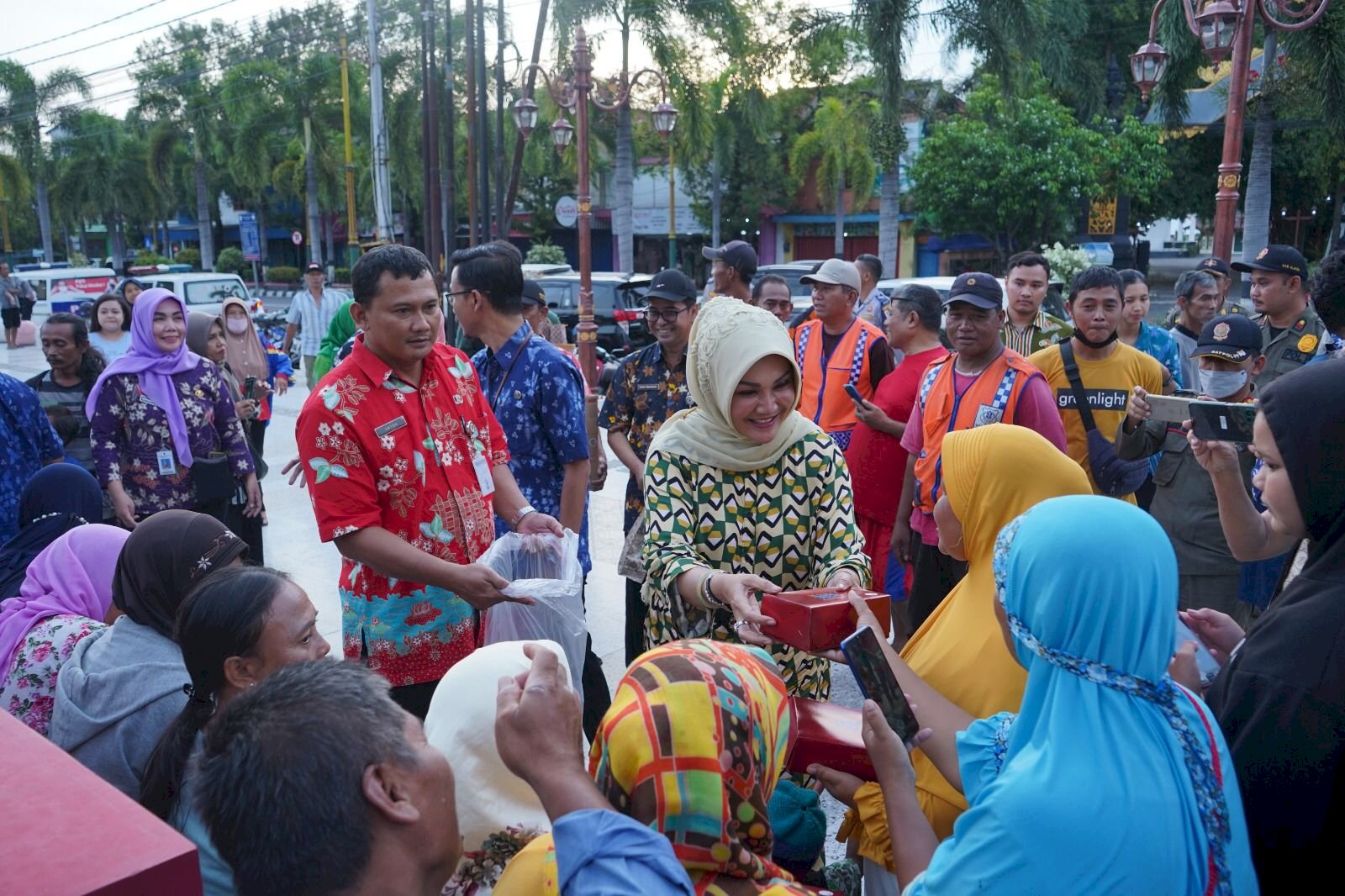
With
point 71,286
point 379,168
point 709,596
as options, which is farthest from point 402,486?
point 71,286

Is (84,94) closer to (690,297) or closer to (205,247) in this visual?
(205,247)

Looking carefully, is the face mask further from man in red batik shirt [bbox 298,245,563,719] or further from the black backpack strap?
man in red batik shirt [bbox 298,245,563,719]

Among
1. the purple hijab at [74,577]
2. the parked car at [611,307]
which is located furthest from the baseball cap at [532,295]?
the parked car at [611,307]

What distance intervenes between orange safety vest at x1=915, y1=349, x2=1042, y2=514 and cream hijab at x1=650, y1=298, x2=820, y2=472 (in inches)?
59.5

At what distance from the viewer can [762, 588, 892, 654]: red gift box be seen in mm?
2059

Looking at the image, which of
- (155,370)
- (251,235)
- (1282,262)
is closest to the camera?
(155,370)

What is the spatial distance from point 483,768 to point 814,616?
72 cm

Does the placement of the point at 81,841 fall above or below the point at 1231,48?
below

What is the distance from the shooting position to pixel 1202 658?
2.04m

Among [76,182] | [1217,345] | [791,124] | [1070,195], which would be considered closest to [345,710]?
[1217,345]

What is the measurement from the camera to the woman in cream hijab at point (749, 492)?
8.50ft

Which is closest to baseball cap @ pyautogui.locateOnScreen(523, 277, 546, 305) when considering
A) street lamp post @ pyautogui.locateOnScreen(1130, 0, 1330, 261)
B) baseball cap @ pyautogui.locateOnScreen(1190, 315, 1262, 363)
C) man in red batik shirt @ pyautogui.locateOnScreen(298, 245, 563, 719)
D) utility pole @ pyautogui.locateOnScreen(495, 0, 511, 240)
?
man in red batik shirt @ pyautogui.locateOnScreen(298, 245, 563, 719)

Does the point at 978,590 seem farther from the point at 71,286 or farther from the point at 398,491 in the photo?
the point at 71,286

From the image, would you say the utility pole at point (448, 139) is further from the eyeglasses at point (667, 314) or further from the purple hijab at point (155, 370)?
the eyeglasses at point (667, 314)
